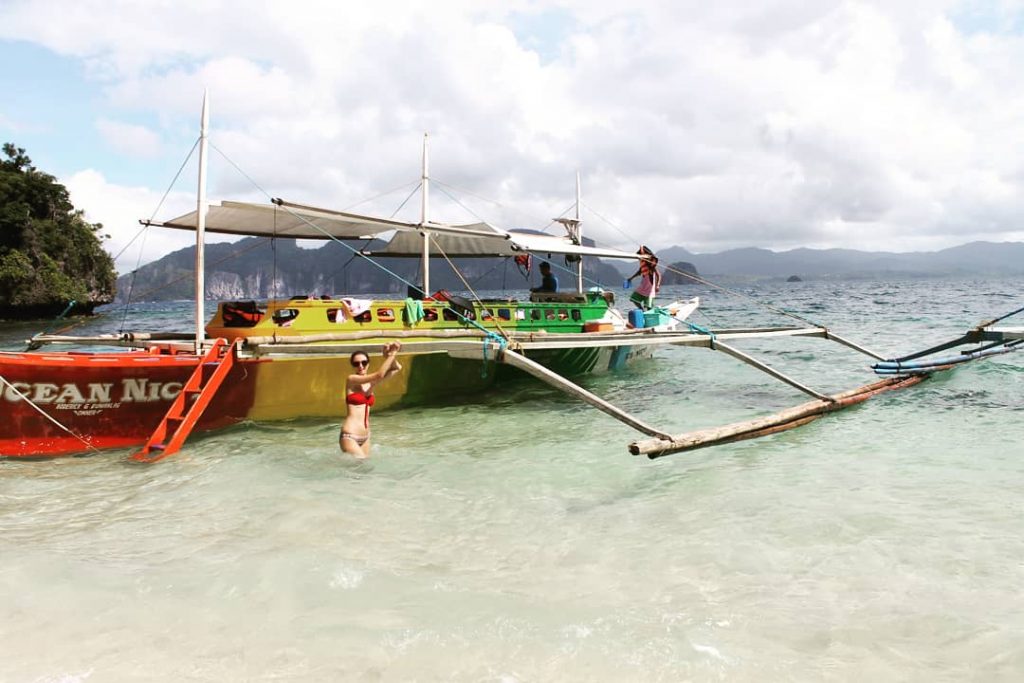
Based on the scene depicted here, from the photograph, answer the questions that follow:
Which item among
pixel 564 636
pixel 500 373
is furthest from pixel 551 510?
pixel 500 373

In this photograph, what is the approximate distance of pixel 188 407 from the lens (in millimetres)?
9531

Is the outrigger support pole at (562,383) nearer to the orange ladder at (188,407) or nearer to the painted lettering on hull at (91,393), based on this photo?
the orange ladder at (188,407)

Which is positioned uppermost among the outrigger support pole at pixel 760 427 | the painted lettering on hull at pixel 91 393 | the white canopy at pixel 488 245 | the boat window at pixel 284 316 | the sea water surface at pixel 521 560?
the white canopy at pixel 488 245

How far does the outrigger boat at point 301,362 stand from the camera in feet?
28.7

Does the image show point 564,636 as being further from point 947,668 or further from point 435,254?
point 435,254

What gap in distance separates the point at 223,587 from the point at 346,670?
168 cm

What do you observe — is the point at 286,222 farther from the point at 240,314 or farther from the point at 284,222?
the point at 240,314

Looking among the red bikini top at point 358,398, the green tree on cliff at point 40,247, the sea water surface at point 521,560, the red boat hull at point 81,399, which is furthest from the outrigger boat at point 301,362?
the green tree on cliff at point 40,247

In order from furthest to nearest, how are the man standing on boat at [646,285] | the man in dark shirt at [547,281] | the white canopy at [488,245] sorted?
the man standing on boat at [646,285]
the man in dark shirt at [547,281]
the white canopy at [488,245]

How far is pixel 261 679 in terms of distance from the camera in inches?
Result: 148

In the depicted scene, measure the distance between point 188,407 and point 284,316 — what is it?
8.21 feet

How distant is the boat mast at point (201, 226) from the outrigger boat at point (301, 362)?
0.02 meters

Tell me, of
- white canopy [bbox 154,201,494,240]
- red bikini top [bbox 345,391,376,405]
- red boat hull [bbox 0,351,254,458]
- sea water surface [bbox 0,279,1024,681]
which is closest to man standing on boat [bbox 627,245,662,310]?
white canopy [bbox 154,201,494,240]

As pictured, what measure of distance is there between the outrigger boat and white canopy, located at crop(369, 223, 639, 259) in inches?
3.4
